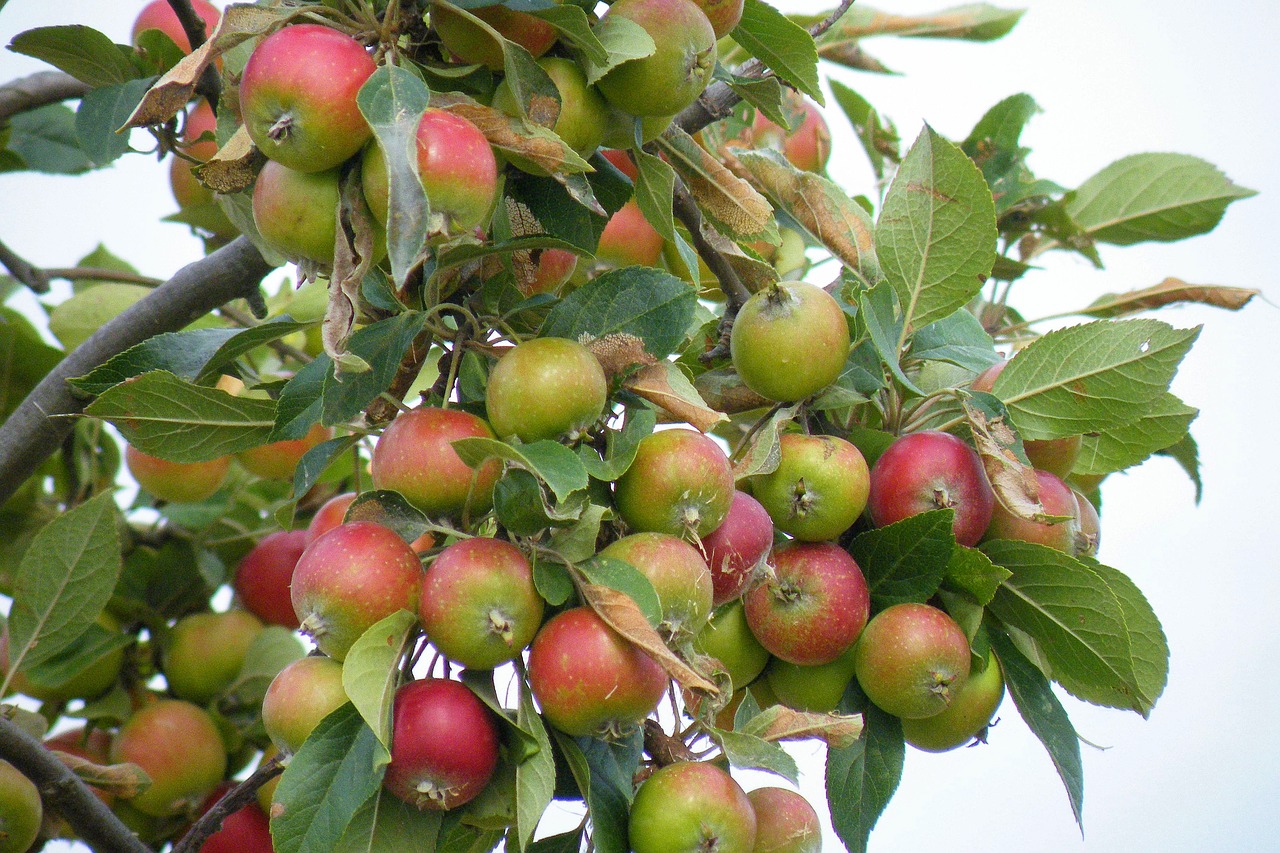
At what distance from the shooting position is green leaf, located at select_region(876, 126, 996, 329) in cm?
92

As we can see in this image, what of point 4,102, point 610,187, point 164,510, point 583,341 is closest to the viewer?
point 583,341

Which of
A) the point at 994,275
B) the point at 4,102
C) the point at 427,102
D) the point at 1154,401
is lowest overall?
the point at 994,275

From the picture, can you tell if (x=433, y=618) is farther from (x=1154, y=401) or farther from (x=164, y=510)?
(x=164, y=510)

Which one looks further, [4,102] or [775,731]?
[4,102]

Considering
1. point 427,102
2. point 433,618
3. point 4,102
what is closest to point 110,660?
point 4,102

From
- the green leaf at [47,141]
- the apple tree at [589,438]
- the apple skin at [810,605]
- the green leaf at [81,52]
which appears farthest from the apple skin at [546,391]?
the green leaf at [47,141]

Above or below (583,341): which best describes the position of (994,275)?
below

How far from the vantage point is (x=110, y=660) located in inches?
55.4

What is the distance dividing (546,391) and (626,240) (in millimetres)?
552

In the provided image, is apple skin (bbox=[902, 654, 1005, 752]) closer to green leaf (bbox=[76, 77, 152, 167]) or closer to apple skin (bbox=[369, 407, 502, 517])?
apple skin (bbox=[369, 407, 502, 517])

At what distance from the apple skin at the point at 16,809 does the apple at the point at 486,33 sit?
0.81m

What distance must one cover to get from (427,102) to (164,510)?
1.04m

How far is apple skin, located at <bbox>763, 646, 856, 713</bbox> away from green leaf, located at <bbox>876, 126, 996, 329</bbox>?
0.28m

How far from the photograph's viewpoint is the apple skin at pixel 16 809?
1.11 m
